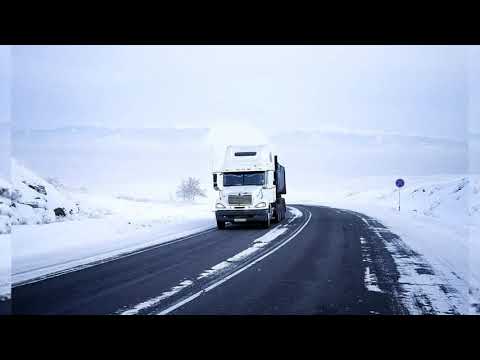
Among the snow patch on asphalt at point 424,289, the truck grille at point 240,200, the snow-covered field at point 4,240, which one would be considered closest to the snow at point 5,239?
the snow-covered field at point 4,240

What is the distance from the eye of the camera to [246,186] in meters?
17.8

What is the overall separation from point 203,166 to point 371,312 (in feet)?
332

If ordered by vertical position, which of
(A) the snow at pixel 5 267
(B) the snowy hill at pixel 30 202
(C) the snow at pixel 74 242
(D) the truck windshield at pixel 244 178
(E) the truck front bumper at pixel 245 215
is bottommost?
(C) the snow at pixel 74 242

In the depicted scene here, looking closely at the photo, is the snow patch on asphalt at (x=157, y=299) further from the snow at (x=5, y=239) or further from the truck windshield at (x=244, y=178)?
the truck windshield at (x=244, y=178)

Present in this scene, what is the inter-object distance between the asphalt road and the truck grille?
5728 millimetres

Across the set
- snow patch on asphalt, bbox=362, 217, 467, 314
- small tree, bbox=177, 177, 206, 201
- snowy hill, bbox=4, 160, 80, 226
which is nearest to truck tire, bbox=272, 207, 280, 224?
snow patch on asphalt, bbox=362, 217, 467, 314

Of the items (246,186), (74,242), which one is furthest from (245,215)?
(74,242)

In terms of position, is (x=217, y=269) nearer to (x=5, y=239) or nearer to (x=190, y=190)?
(x=5, y=239)

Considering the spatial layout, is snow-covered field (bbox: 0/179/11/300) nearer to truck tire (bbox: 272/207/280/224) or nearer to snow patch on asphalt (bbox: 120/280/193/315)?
snow patch on asphalt (bbox: 120/280/193/315)

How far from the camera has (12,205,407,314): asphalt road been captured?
5.73 m

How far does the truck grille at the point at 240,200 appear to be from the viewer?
17.3 meters

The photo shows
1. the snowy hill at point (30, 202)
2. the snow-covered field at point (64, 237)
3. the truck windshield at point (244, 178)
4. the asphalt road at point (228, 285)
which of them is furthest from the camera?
the truck windshield at point (244, 178)
